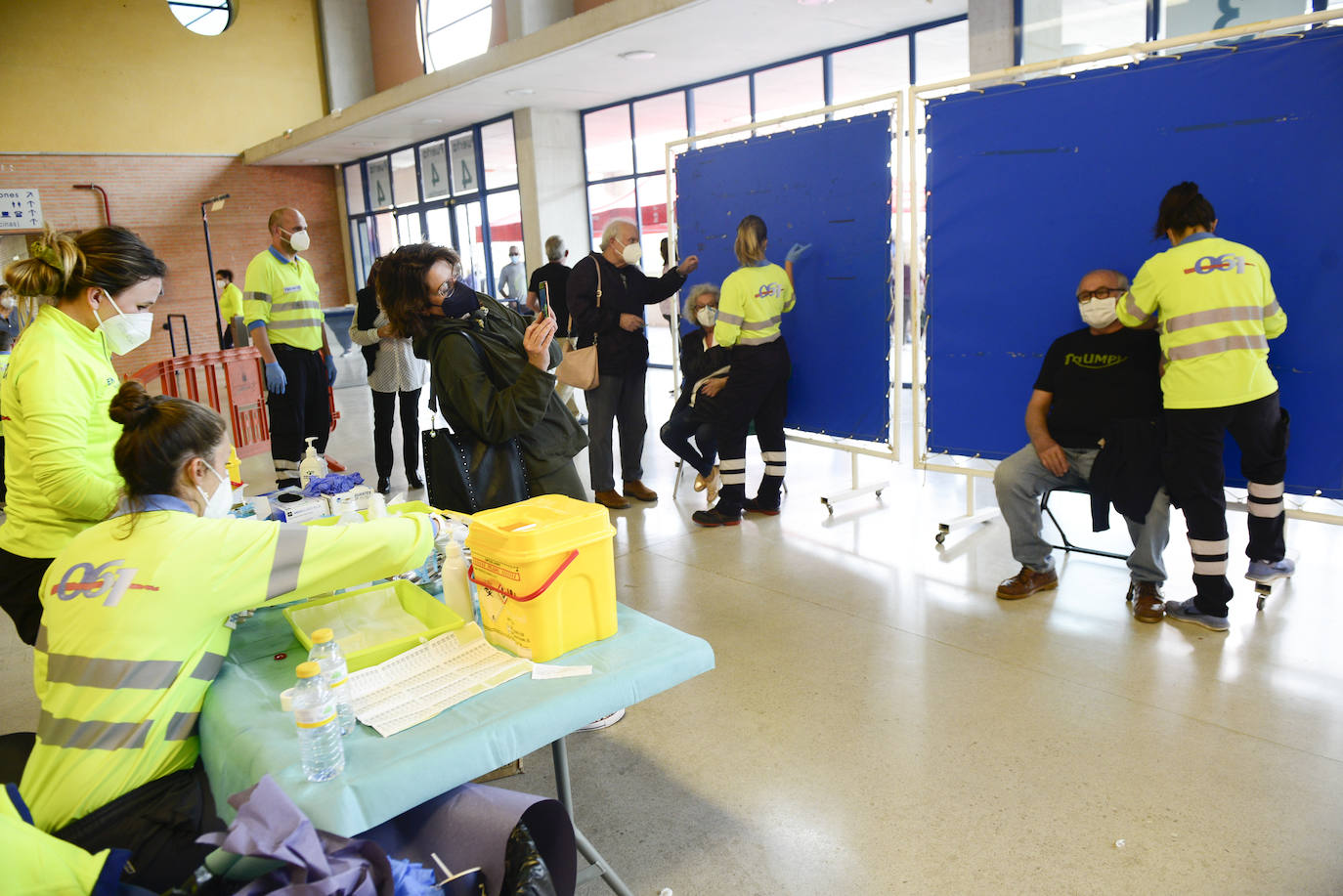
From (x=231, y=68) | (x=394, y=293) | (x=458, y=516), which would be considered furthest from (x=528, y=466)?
(x=231, y=68)

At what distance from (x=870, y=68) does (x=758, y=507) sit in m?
5.34

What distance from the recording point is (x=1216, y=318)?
298 cm

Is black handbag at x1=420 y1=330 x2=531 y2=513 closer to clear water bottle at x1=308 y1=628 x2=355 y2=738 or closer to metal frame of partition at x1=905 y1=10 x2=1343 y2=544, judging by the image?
clear water bottle at x1=308 y1=628 x2=355 y2=738

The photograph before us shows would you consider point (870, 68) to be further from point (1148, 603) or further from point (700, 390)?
point (1148, 603)

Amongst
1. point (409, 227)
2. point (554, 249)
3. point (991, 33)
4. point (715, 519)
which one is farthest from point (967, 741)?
point (409, 227)

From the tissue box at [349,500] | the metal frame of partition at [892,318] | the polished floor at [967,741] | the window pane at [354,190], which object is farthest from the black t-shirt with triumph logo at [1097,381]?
the window pane at [354,190]

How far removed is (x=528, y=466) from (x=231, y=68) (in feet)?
43.6

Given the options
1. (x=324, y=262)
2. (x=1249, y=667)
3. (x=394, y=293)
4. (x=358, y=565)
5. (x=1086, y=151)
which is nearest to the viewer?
(x=358, y=565)

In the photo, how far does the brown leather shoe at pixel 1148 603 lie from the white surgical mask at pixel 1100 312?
3.33 ft

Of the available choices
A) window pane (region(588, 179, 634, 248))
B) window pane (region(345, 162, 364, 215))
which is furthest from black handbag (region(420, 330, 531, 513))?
window pane (region(345, 162, 364, 215))

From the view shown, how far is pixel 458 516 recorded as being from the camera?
8.05 feet

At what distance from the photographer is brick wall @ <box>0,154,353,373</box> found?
12.1 meters

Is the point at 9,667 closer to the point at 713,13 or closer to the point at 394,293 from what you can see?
the point at 394,293

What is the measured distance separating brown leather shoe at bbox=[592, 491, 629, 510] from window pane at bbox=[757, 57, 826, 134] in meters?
4.83
